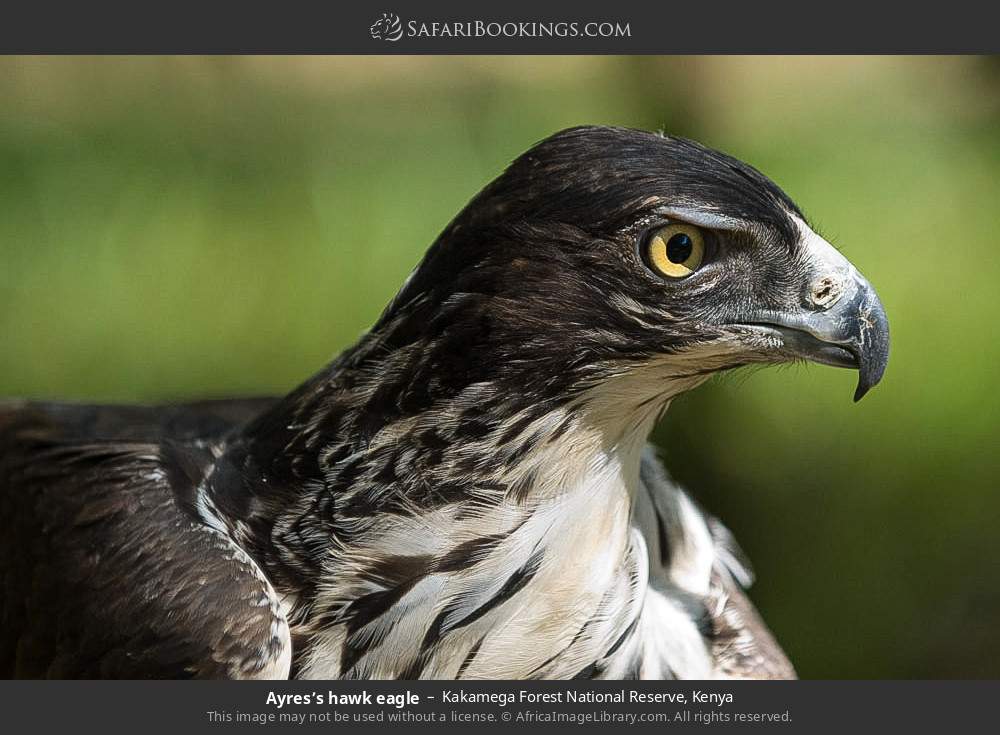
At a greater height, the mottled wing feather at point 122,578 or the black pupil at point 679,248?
the black pupil at point 679,248

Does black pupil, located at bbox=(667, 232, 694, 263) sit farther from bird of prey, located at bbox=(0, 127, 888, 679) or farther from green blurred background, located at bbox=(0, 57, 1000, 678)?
green blurred background, located at bbox=(0, 57, 1000, 678)

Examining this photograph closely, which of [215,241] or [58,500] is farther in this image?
[215,241]

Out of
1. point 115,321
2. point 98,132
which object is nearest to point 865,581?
point 115,321

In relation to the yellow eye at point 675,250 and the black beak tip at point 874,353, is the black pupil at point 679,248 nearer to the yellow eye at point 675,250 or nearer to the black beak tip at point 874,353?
the yellow eye at point 675,250

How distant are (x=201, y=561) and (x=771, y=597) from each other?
13.9 feet

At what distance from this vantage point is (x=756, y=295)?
278 cm

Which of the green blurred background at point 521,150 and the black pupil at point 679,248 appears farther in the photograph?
the green blurred background at point 521,150

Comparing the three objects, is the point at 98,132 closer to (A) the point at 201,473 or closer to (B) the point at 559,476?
(A) the point at 201,473

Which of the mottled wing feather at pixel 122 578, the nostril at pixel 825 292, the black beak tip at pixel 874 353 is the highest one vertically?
the nostril at pixel 825 292

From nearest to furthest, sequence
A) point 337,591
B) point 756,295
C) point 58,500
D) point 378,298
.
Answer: point 756,295 → point 337,591 → point 58,500 → point 378,298

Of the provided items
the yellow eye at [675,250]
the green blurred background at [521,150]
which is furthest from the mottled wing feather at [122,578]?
the green blurred background at [521,150]

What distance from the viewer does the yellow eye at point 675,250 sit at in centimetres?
274

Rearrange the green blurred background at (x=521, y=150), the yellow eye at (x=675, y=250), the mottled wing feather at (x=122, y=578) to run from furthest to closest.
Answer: the green blurred background at (x=521, y=150), the mottled wing feather at (x=122, y=578), the yellow eye at (x=675, y=250)

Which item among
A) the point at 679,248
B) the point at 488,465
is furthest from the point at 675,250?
the point at 488,465
